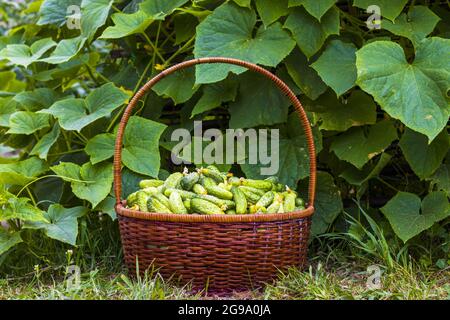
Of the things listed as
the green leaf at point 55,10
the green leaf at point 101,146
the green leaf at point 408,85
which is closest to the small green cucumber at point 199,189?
the green leaf at point 101,146

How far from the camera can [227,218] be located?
2.21 meters

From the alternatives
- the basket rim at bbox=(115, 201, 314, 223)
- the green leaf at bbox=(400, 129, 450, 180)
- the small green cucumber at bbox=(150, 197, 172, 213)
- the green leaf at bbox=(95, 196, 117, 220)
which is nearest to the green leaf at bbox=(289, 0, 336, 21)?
the green leaf at bbox=(400, 129, 450, 180)

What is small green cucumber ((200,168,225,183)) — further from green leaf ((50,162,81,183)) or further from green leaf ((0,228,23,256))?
green leaf ((0,228,23,256))

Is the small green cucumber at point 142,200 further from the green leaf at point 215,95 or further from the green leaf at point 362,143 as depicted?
the green leaf at point 362,143

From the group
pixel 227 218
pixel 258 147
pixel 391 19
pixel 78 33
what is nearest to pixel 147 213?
pixel 227 218

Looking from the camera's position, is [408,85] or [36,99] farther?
[36,99]

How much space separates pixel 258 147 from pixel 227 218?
658 millimetres

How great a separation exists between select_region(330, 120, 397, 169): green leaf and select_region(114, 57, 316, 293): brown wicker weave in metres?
0.43

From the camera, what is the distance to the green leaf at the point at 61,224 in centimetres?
259

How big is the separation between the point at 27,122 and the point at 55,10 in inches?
26.7

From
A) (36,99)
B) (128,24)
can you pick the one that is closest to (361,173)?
(128,24)

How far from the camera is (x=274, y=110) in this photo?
280 cm

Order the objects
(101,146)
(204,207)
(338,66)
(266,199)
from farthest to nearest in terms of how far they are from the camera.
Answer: (101,146), (338,66), (266,199), (204,207)

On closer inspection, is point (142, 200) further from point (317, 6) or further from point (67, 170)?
point (317, 6)
